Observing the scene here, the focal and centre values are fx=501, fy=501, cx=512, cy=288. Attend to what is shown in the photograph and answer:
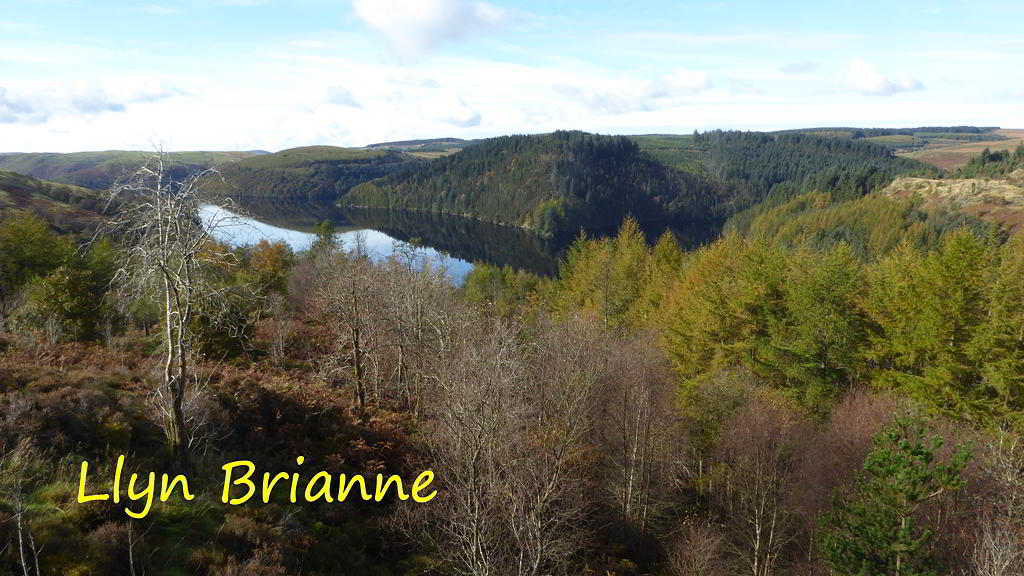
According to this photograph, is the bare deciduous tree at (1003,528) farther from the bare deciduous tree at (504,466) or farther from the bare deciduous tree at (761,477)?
the bare deciduous tree at (504,466)

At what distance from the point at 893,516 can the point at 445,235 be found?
138931 millimetres

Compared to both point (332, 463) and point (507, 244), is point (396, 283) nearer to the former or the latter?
point (332, 463)

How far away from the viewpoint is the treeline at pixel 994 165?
12069cm

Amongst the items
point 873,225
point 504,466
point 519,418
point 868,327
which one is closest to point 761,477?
point 519,418

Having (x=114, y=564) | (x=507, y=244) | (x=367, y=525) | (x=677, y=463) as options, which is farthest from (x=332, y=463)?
(x=507, y=244)

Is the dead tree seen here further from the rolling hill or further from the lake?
the lake

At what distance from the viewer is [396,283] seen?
24938mm

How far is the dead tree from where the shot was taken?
906cm

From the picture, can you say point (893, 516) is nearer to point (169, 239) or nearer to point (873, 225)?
point (169, 239)

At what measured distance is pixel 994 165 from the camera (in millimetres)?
126312

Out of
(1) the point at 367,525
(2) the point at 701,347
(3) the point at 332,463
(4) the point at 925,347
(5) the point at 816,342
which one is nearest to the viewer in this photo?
(1) the point at 367,525

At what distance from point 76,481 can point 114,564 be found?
105 inches

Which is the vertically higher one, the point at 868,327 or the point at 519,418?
the point at 868,327

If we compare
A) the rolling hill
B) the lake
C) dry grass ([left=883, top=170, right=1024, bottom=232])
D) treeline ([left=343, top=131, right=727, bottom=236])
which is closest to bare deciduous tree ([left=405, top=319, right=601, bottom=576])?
the rolling hill
